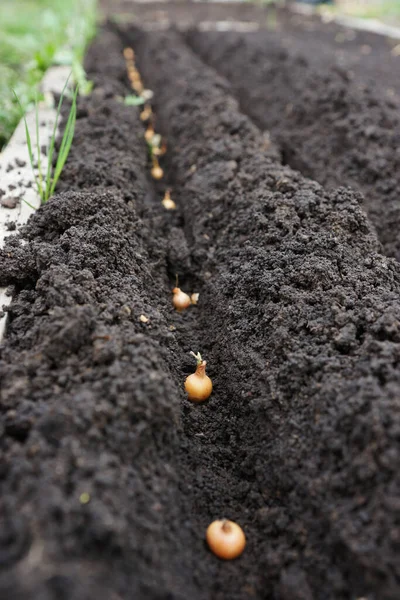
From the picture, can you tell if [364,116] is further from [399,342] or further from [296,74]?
[399,342]

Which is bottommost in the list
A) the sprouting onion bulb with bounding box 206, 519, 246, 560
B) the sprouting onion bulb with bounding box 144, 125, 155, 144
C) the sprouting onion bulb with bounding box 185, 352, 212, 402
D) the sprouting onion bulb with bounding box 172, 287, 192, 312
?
the sprouting onion bulb with bounding box 206, 519, 246, 560

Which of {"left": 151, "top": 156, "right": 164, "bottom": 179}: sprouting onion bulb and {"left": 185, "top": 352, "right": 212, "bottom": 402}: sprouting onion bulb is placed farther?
{"left": 151, "top": 156, "right": 164, "bottom": 179}: sprouting onion bulb

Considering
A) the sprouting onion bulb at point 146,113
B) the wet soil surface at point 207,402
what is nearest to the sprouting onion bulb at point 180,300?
the wet soil surface at point 207,402

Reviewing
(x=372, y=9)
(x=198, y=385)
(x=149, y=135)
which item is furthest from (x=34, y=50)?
(x=372, y=9)

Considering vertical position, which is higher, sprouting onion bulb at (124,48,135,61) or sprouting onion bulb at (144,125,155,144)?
sprouting onion bulb at (124,48,135,61)

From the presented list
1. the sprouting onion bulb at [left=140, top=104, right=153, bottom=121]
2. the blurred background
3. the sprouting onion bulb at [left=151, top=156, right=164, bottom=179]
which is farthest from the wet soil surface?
the sprouting onion bulb at [left=140, top=104, right=153, bottom=121]

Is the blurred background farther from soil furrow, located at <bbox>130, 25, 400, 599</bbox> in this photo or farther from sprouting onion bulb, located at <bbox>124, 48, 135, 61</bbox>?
soil furrow, located at <bbox>130, 25, 400, 599</bbox>

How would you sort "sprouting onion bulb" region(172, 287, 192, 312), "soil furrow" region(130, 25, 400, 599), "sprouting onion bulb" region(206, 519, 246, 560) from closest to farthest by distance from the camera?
1. "soil furrow" region(130, 25, 400, 599)
2. "sprouting onion bulb" region(206, 519, 246, 560)
3. "sprouting onion bulb" region(172, 287, 192, 312)
